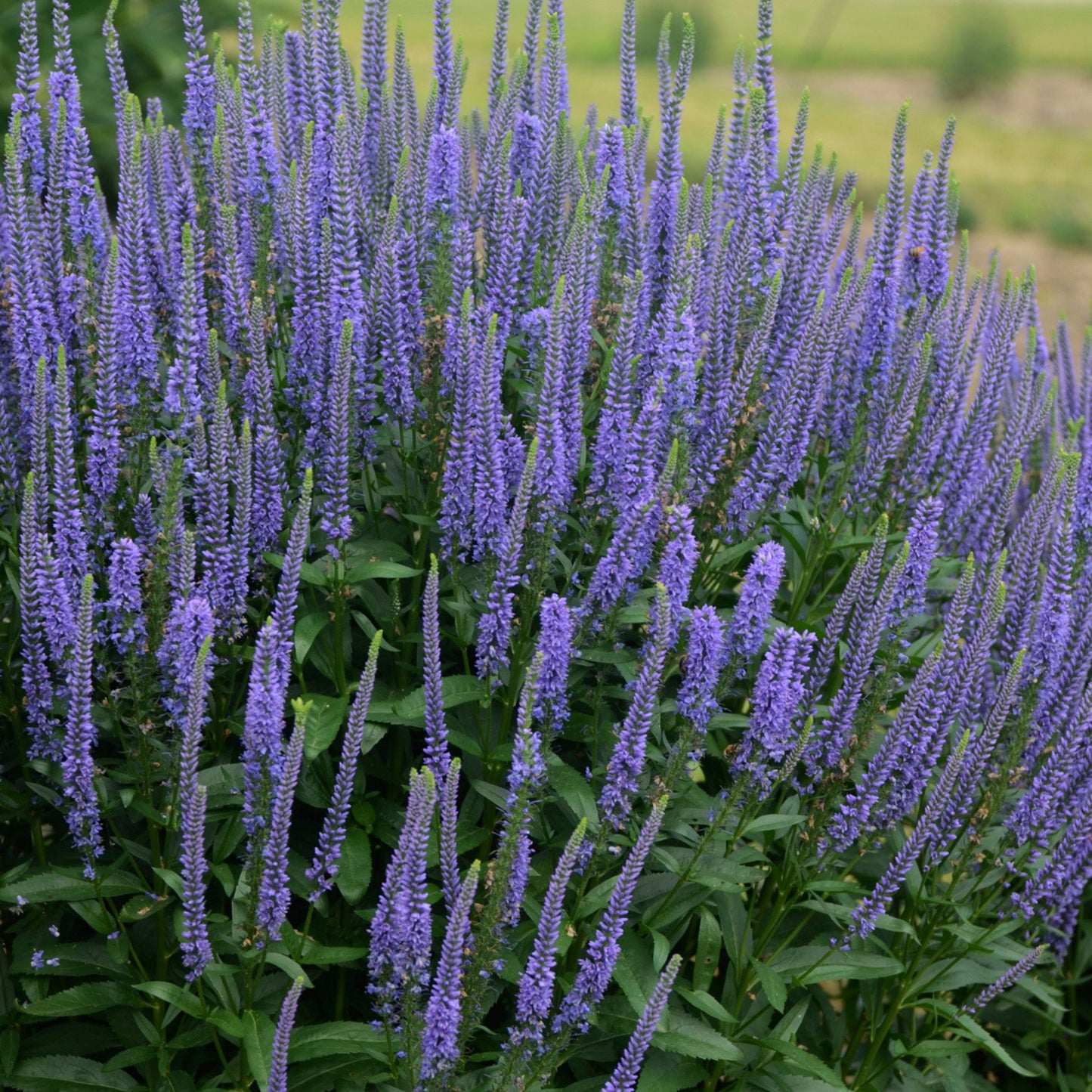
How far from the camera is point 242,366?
14.0 feet

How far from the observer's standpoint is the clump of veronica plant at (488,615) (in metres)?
3.41

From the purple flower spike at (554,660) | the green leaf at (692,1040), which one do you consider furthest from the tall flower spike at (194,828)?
the green leaf at (692,1040)

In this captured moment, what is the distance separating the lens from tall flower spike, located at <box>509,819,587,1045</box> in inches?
115

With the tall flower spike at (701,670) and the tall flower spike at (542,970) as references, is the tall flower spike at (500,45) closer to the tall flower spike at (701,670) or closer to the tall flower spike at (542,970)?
the tall flower spike at (701,670)

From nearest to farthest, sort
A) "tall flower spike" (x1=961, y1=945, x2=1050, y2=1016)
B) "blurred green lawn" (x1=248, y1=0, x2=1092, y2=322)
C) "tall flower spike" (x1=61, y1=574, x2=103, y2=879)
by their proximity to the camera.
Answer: "tall flower spike" (x1=61, y1=574, x2=103, y2=879) → "tall flower spike" (x1=961, y1=945, x2=1050, y2=1016) → "blurred green lawn" (x1=248, y1=0, x2=1092, y2=322)

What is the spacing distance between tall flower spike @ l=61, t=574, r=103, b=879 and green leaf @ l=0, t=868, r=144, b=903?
0.33 feet

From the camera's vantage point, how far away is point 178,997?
3482 millimetres

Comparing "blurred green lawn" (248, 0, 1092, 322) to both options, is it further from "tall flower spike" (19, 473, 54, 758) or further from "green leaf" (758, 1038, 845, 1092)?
"tall flower spike" (19, 473, 54, 758)

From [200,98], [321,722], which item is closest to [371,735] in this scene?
[321,722]

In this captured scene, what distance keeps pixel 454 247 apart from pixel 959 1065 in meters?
3.54

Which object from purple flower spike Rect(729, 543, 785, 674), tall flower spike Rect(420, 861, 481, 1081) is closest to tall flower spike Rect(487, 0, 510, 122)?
purple flower spike Rect(729, 543, 785, 674)

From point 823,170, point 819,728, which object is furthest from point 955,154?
point 819,728

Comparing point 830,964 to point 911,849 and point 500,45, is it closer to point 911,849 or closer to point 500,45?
point 911,849

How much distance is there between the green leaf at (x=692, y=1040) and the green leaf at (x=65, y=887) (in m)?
1.62
